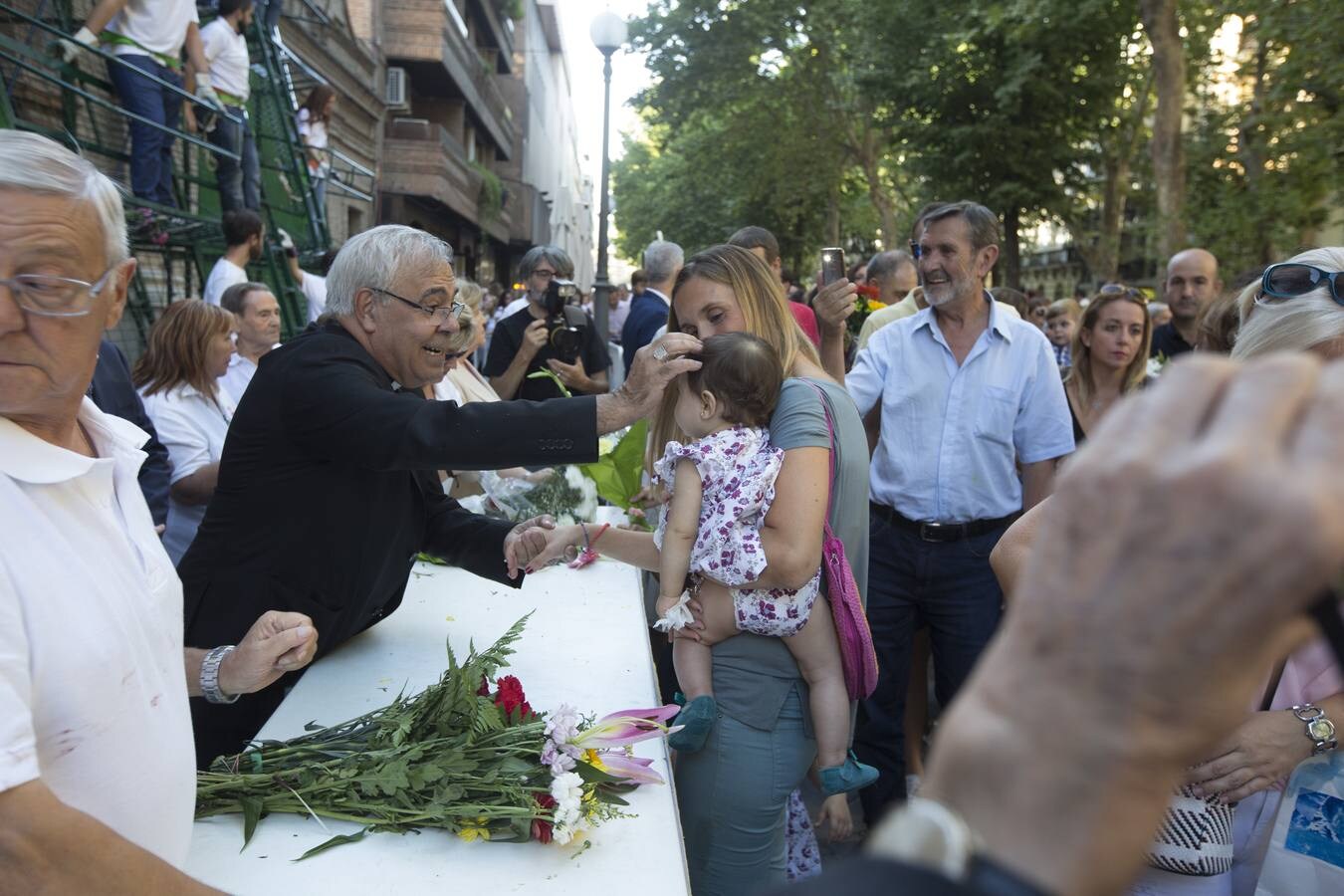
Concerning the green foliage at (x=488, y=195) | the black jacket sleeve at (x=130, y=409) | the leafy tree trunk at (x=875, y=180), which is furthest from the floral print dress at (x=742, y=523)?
the green foliage at (x=488, y=195)

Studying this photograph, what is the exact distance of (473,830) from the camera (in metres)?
1.78

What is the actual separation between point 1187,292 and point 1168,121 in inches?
388

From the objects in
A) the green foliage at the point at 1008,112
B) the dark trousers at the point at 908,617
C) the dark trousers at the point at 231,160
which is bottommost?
the dark trousers at the point at 908,617

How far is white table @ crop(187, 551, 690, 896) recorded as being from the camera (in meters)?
1.69

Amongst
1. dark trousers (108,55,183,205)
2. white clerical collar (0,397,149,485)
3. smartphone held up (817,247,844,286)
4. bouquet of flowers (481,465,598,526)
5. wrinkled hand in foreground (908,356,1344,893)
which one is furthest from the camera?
dark trousers (108,55,183,205)

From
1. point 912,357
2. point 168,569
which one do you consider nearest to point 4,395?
point 168,569

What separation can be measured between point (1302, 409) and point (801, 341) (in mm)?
2710

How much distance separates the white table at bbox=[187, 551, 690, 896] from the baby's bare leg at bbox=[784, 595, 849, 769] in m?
0.43

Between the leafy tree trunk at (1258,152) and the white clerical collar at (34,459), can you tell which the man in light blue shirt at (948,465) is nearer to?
the white clerical collar at (34,459)

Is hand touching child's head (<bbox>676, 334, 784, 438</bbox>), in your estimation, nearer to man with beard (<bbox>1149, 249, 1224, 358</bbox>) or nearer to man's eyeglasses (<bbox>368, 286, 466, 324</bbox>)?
man's eyeglasses (<bbox>368, 286, 466, 324</bbox>)

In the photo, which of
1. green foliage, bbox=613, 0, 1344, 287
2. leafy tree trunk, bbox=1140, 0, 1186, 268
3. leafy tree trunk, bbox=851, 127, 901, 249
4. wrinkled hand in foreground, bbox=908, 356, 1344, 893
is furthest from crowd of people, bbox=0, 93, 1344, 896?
leafy tree trunk, bbox=851, 127, 901, 249

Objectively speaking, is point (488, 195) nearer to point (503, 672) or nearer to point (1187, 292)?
point (1187, 292)

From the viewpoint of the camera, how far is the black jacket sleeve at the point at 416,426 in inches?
90.6

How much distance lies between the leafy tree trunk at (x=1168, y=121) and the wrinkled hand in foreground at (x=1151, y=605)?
15235mm
